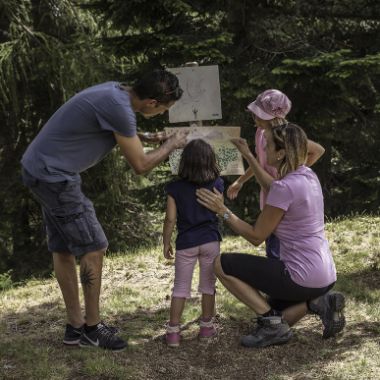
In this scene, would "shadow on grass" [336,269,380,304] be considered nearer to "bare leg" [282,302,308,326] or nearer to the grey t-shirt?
"bare leg" [282,302,308,326]

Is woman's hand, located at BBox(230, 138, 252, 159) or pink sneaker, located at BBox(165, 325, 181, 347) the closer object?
pink sneaker, located at BBox(165, 325, 181, 347)

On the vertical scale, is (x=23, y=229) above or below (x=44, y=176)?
below

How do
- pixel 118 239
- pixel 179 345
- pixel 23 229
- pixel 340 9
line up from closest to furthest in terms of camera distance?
pixel 179 345 < pixel 340 9 < pixel 118 239 < pixel 23 229

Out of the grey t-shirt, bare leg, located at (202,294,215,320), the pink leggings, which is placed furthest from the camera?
bare leg, located at (202,294,215,320)

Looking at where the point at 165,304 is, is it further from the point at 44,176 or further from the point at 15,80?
the point at 15,80

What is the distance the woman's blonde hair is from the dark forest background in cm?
346

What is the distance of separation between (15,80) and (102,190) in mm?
2185

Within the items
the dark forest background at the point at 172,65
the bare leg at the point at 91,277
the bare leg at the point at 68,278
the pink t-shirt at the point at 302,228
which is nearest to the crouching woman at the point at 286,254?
the pink t-shirt at the point at 302,228

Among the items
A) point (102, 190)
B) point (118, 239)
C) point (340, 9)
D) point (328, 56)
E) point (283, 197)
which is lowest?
point (118, 239)

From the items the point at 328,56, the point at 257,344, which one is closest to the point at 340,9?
the point at 328,56

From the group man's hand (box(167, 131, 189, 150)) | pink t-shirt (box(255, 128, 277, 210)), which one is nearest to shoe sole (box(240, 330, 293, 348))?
pink t-shirt (box(255, 128, 277, 210))

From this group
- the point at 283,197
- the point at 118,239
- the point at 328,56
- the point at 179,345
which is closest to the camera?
the point at 283,197

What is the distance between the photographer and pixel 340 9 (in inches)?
345

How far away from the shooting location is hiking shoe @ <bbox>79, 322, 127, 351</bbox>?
13.6ft
